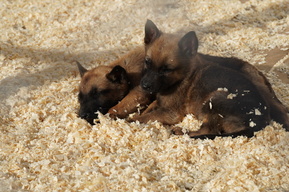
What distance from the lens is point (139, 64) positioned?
599 centimetres

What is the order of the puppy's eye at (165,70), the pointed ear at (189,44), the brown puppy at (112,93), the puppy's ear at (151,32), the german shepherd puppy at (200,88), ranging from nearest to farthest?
the german shepherd puppy at (200,88), the pointed ear at (189,44), the puppy's eye at (165,70), the puppy's ear at (151,32), the brown puppy at (112,93)

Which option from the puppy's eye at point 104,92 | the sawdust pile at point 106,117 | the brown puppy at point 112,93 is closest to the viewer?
the sawdust pile at point 106,117

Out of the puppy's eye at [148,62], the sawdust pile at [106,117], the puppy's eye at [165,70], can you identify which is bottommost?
the sawdust pile at [106,117]

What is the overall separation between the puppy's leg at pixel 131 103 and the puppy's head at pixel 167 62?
0.39 meters

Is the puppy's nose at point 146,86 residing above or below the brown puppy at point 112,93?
Result: above

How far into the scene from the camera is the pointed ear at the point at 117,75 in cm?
556

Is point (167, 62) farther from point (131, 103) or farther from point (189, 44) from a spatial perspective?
point (131, 103)

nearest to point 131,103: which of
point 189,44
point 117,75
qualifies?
point 117,75

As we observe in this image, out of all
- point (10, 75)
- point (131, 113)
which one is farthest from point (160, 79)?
point (10, 75)

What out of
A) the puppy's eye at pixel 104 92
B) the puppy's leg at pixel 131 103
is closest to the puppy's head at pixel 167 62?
the puppy's leg at pixel 131 103

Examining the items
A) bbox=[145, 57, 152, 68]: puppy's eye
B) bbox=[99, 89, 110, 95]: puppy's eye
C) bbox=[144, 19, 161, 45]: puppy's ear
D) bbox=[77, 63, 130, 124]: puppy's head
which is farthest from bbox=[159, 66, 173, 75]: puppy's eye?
bbox=[99, 89, 110, 95]: puppy's eye

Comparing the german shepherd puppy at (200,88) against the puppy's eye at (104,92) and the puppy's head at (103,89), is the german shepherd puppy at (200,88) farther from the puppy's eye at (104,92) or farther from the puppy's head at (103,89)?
the puppy's eye at (104,92)

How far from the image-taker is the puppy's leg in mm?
5539

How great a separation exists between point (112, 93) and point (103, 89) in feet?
0.51
